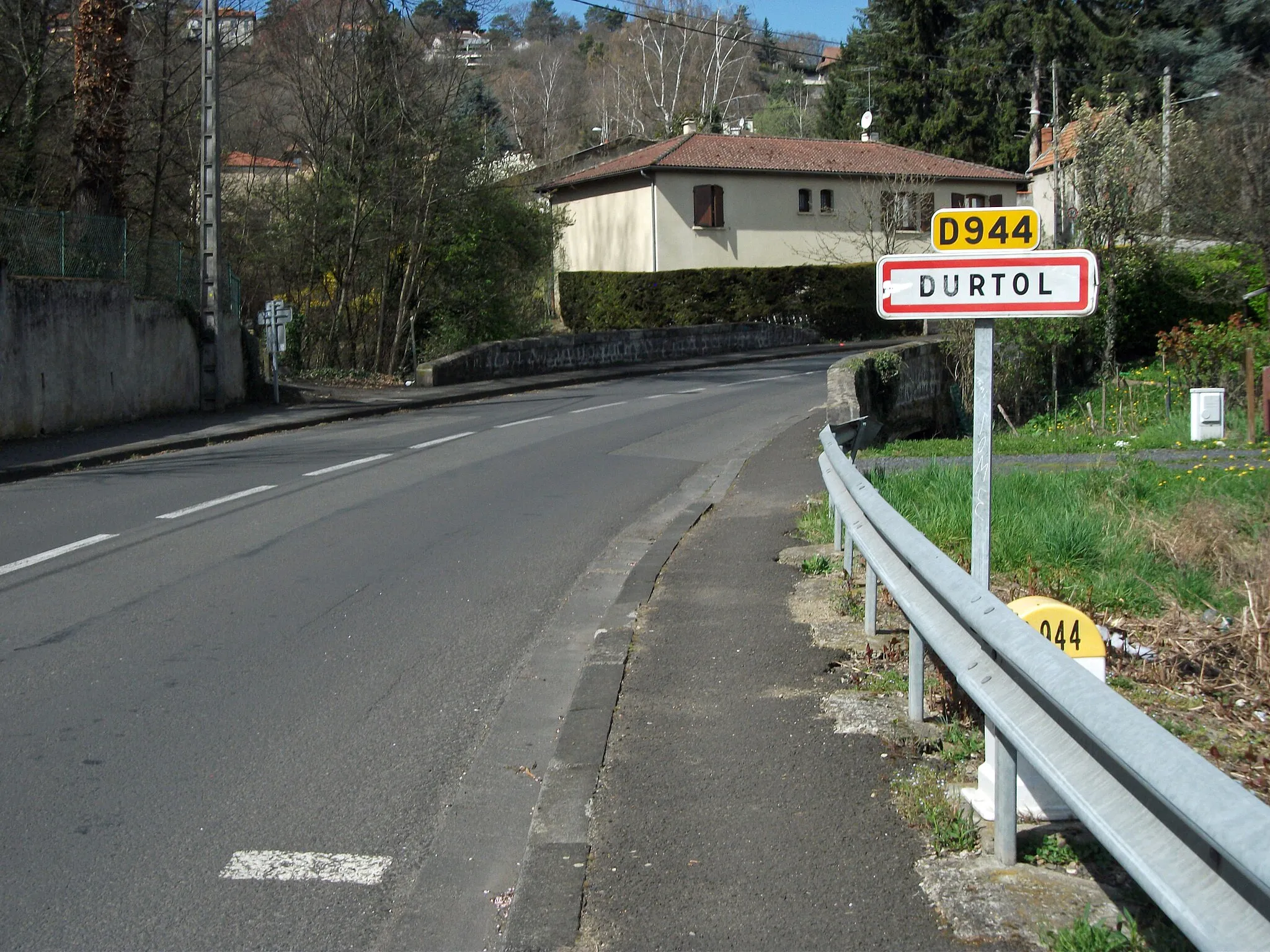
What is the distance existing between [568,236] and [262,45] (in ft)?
83.2

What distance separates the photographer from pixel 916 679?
196 inches

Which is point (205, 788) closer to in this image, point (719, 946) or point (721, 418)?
point (719, 946)

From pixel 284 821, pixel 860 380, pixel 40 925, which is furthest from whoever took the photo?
pixel 860 380

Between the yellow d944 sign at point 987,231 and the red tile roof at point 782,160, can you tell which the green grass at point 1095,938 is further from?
the red tile roof at point 782,160

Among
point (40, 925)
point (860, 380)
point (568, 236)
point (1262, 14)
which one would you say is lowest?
point (40, 925)

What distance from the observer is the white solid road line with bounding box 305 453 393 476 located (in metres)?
13.8

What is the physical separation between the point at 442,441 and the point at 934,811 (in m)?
13.4

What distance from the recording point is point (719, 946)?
3.47 meters

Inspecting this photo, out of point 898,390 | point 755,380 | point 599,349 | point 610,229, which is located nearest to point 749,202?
point 610,229

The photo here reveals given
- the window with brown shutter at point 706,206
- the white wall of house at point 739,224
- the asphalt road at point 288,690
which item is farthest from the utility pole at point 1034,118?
the asphalt road at point 288,690

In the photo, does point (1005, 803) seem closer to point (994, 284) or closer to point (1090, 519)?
point (994, 284)

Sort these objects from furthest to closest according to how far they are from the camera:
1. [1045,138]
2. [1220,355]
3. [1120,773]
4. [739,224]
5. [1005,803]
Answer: [1045,138]
[739,224]
[1220,355]
[1005,803]
[1120,773]

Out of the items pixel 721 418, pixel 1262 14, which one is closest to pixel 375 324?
pixel 721 418

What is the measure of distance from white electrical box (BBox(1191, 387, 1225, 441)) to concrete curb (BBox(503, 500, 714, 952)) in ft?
34.0
